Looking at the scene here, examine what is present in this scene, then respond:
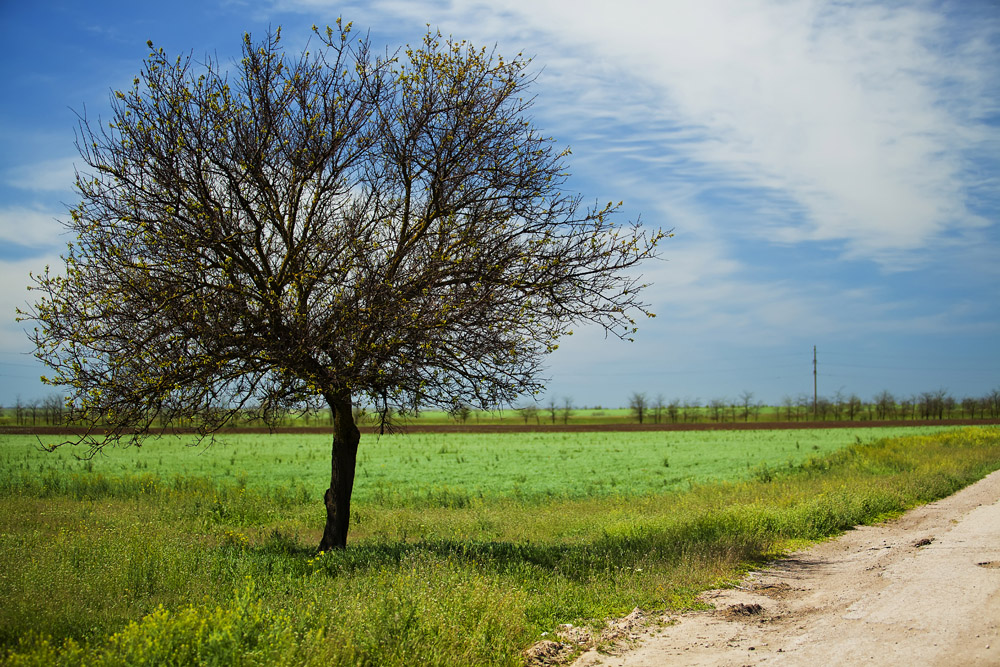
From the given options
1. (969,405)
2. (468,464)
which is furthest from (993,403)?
(468,464)

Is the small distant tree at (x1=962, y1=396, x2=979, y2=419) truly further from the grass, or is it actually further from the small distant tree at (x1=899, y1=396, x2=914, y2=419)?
the grass

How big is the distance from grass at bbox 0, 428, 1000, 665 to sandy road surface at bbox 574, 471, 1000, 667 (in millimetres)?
854

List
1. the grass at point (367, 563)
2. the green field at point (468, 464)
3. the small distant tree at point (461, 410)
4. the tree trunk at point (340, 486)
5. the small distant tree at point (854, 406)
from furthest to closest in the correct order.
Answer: the small distant tree at point (854, 406), the green field at point (468, 464), the tree trunk at point (340, 486), the small distant tree at point (461, 410), the grass at point (367, 563)

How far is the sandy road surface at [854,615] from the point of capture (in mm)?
6734

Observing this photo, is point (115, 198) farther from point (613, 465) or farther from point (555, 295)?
point (613, 465)

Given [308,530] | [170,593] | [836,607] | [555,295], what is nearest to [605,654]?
[836,607]

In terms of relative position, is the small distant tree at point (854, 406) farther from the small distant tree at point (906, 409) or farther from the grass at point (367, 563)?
the grass at point (367, 563)

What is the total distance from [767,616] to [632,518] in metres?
7.82

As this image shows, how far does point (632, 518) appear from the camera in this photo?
16.3 metres

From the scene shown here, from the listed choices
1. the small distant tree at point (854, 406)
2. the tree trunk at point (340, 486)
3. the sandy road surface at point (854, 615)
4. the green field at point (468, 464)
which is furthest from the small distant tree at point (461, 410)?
the small distant tree at point (854, 406)

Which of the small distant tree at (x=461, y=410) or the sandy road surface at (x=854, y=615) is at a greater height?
the small distant tree at (x=461, y=410)

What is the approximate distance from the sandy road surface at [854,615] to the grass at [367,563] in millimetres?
854

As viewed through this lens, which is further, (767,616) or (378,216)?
(378,216)

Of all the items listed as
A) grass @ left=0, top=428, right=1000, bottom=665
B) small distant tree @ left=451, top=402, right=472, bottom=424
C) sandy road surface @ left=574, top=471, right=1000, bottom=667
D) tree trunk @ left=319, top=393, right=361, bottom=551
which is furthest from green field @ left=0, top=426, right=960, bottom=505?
sandy road surface @ left=574, top=471, right=1000, bottom=667
